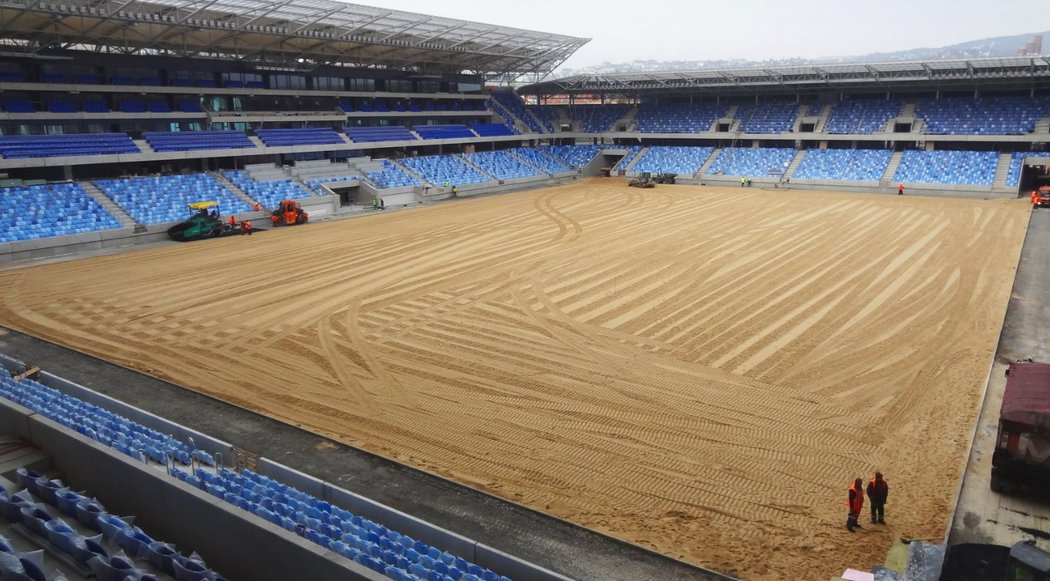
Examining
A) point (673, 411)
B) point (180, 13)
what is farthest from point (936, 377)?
point (180, 13)

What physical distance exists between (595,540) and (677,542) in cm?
121

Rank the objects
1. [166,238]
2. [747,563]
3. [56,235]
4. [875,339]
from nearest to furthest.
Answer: [747,563], [875,339], [56,235], [166,238]

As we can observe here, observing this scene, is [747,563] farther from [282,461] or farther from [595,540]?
[282,461]

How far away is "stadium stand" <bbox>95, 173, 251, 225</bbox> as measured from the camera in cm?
3500

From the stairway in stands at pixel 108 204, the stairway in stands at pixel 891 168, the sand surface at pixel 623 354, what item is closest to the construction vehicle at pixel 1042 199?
the sand surface at pixel 623 354

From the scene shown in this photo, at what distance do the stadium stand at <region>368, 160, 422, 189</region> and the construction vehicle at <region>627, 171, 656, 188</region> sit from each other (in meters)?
18.5

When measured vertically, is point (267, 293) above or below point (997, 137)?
below

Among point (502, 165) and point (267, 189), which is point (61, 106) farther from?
point (502, 165)

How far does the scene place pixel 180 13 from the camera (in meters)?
35.4

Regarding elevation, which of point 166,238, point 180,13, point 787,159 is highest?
point 180,13

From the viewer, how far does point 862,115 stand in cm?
5800

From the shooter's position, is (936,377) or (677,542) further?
(936,377)

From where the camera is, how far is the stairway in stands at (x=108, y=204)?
3359 centimetres

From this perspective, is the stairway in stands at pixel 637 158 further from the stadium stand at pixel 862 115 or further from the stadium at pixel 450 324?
the stadium stand at pixel 862 115
